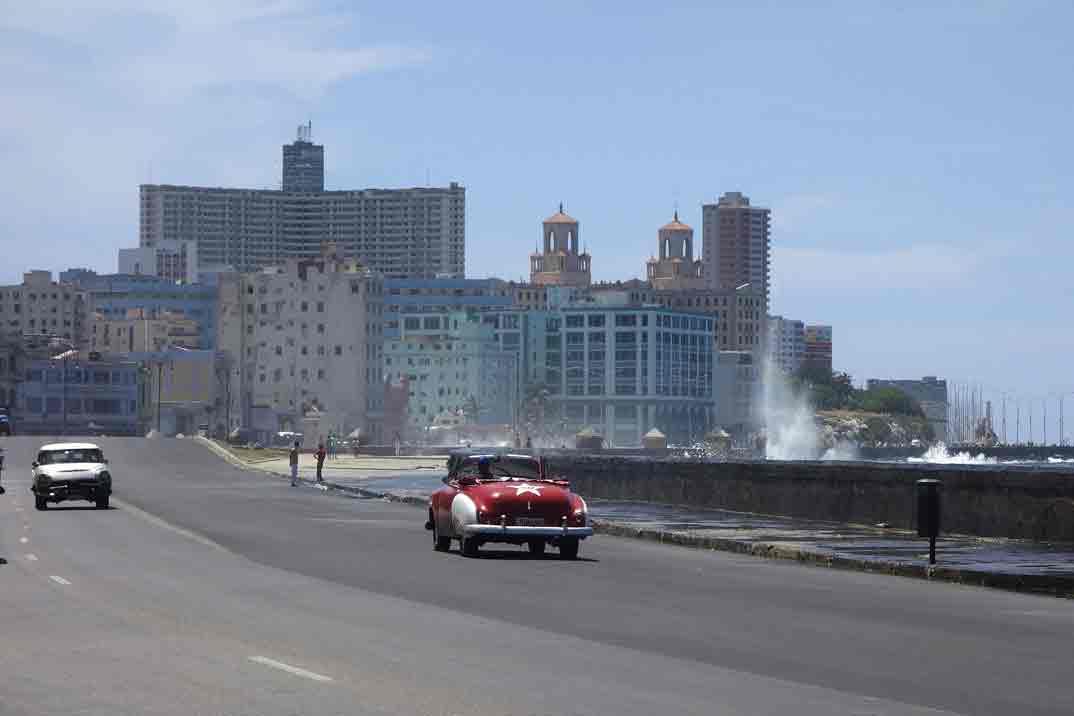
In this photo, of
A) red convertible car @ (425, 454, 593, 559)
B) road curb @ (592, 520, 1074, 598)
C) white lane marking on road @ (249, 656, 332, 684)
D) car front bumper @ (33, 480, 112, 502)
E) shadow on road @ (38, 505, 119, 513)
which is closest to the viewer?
white lane marking on road @ (249, 656, 332, 684)

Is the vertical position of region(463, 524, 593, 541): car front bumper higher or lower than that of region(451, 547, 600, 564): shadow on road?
higher

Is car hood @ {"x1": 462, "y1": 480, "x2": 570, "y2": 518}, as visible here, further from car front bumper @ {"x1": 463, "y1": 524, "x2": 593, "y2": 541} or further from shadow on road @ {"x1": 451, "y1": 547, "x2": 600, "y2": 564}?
shadow on road @ {"x1": 451, "y1": 547, "x2": 600, "y2": 564}

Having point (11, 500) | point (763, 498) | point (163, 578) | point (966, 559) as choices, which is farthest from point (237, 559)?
point (11, 500)

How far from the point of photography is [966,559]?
103 ft

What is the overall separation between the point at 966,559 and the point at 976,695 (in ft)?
53.4

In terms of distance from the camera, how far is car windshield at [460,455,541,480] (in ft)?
115

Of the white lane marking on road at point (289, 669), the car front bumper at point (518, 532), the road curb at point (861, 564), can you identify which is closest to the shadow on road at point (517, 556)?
the car front bumper at point (518, 532)

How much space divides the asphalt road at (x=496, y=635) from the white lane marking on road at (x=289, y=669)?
1.4 inches

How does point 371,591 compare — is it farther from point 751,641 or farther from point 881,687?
point 881,687

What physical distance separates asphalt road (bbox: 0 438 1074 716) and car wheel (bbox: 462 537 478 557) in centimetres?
28

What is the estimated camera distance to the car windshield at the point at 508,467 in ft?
115

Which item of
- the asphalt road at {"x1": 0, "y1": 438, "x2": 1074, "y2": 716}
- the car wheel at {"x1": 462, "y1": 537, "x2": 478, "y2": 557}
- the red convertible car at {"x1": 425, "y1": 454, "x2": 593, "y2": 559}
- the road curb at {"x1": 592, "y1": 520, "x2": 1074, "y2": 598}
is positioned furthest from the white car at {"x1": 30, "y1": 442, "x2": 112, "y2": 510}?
the car wheel at {"x1": 462, "y1": 537, "x2": 478, "y2": 557}

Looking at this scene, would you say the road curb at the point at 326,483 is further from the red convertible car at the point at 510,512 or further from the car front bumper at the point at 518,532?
the car front bumper at the point at 518,532

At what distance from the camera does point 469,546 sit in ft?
111
